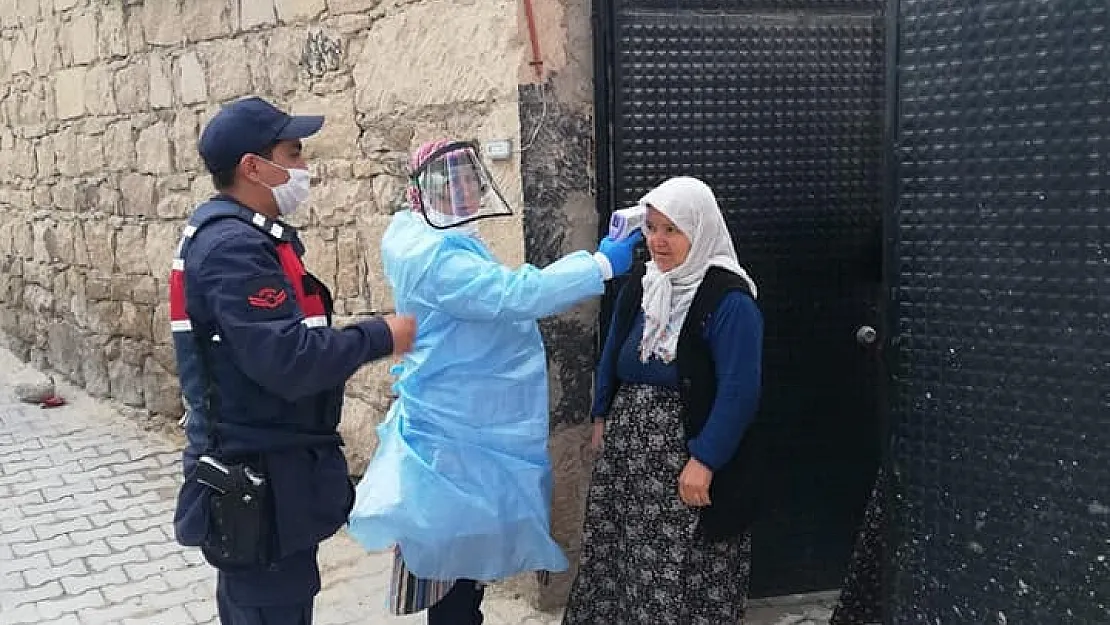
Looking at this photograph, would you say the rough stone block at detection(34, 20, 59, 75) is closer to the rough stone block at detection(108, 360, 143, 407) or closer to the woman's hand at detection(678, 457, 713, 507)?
the rough stone block at detection(108, 360, 143, 407)

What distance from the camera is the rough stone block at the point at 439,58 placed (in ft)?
10.5

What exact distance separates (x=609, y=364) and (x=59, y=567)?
2.62 meters

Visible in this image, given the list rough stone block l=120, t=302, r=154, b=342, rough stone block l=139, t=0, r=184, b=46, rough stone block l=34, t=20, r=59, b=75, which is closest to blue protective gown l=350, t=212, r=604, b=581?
rough stone block l=139, t=0, r=184, b=46

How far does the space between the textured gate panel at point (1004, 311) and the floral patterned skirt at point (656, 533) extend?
49 centimetres

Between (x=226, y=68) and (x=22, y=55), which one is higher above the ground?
(x=22, y=55)

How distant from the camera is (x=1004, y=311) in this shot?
2293mm

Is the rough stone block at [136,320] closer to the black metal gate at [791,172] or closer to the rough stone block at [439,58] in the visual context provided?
the rough stone block at [439,58]

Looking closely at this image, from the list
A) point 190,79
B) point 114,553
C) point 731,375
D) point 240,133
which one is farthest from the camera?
point 190,79

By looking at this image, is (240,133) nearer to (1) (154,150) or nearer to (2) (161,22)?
(2) (161,22)

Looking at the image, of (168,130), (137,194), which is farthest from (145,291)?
(168,130)

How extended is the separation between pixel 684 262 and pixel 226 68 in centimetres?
317

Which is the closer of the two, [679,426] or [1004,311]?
[1004,311]

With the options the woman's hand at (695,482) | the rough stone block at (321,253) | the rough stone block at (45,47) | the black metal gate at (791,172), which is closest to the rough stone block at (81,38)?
the rough stone block at (45,47)

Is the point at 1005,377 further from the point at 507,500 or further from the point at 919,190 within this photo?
the point at 507,500
